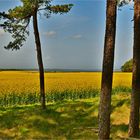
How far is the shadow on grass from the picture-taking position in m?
16.0

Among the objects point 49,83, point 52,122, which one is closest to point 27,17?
point 52,122

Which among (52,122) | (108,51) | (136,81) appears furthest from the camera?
(52,122)

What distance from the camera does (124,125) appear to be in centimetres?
1708

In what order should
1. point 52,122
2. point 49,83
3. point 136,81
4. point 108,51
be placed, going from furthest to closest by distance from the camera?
1. point 49,83
2. point 52,122
3. point 136,81
4. point 108,51

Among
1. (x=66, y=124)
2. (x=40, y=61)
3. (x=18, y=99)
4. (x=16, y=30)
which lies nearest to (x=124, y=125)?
(x=66, y=124)

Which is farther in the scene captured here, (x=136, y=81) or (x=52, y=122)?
(x=52, y=122)

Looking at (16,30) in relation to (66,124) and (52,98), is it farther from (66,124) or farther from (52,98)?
(52,98)

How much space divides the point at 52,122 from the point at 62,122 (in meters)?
0.44

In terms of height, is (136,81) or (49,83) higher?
(136,81)

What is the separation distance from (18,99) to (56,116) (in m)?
6.78

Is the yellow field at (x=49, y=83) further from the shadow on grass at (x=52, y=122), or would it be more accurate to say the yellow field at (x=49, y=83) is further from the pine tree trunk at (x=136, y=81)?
the pine tree trunk at (x=136, y=81)

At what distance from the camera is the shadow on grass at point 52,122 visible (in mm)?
15961

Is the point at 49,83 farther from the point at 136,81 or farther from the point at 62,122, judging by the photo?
the point at 136,81

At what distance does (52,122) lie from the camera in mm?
18188
